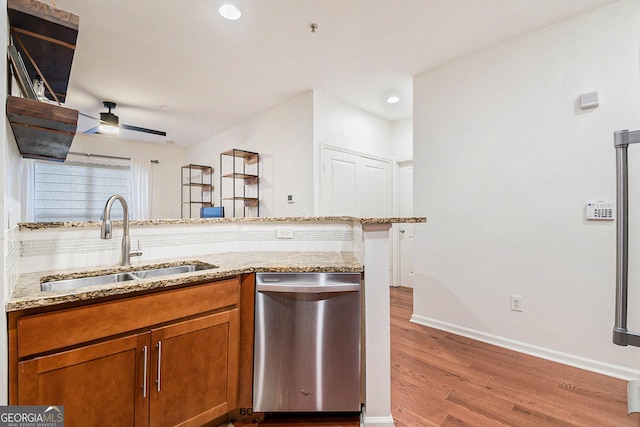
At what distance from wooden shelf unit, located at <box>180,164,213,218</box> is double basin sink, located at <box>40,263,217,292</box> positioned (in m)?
4.13

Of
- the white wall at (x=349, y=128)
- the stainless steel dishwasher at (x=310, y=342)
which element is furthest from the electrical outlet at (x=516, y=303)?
the white wall at (x=349, y=128)

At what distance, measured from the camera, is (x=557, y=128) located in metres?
2.21

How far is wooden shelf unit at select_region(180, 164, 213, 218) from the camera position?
223 inches

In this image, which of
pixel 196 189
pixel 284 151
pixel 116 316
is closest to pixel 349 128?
pixel 284 151

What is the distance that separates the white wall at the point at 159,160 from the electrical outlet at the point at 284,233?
4866 mm

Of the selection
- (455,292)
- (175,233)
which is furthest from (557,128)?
(175,233)

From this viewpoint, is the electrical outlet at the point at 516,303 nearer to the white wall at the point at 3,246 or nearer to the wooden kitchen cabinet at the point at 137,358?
the wooden kitchen cabinet at the point at 137,358

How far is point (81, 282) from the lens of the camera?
1.47 meters

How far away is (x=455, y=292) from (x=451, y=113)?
68.0 inches

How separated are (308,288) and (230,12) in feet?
6.85

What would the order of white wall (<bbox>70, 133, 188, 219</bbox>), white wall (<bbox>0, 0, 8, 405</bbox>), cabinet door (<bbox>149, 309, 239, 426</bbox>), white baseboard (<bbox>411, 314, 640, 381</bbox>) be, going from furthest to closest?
white wall (<bbox>70, 133, 188, 219</bbox>)
white baseboard (<bbox>411, 314, 640, 381</bbox>)
cabinet door (<bbox>149, 309, 239, 426</bbox>)
white wall (<bbox>0, 0, 8, 405</bbox>)

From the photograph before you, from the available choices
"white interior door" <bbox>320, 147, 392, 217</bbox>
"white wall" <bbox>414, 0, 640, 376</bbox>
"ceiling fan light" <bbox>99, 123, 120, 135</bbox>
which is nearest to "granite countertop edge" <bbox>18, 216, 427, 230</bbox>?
"white wall" <bbox>414, 0, 640, 376</bbox>

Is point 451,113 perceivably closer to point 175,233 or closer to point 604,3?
point 604,3

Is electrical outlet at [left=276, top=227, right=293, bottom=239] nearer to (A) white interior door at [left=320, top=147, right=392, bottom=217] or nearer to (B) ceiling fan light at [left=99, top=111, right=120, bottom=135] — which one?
(A) white interior door at [left=320, top=147, right=392, bottom=217]
